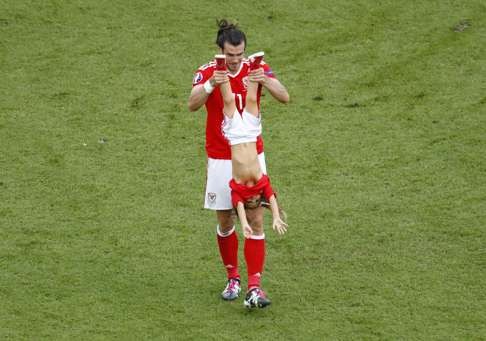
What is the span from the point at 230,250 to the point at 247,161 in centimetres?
83

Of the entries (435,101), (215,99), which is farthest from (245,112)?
(435,101)

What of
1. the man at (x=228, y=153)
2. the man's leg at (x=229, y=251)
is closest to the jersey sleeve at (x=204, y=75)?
the man at (x=228, y=153)

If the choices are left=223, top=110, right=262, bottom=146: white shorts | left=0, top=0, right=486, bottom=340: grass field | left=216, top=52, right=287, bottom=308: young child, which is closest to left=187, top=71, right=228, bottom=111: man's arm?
left=216, top=52, right=287, bottom=308: young child

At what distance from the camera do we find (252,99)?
6961 mm

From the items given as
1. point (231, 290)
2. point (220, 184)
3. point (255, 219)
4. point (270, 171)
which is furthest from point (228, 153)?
point (270, 171)

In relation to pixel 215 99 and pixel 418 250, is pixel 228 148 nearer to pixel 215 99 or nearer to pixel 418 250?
pixel 215 99

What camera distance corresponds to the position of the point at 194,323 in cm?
695

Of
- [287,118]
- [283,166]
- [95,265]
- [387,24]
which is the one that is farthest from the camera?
[387,24]

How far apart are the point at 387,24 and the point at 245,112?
567 cm

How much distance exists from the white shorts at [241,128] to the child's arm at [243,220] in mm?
445

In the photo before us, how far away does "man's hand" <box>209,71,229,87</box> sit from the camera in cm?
671

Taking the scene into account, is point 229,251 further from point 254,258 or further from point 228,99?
point 228,99

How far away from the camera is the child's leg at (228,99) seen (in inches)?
270

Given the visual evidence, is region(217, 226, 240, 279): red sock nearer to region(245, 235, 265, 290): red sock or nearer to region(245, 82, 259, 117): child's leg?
region(245, 235, 265, 290): red sock
